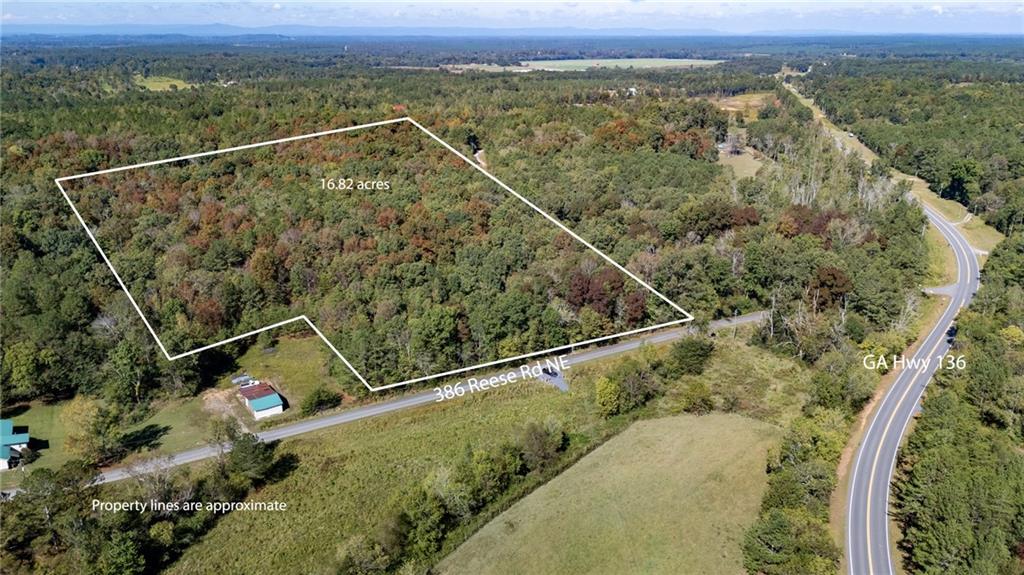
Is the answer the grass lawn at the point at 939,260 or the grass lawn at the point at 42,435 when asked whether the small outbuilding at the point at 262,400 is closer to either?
the grass lawn at the point at 42,435

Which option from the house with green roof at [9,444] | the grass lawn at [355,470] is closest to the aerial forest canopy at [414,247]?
the grass lawn at [355,470]

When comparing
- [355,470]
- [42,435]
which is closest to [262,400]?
[355,470]

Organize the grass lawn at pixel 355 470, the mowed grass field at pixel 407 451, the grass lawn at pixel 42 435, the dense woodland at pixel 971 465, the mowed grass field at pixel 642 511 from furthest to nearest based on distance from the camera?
the grass lawn at pixel 42 435 → the mowed grass field at pixel 407 451 → the grass lawn at pixel 355 470 → the mowed grass field at pixel 642 511 → the dense woodland at pixel 971 465

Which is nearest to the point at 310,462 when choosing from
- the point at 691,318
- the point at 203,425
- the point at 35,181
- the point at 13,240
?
the point at 203,425

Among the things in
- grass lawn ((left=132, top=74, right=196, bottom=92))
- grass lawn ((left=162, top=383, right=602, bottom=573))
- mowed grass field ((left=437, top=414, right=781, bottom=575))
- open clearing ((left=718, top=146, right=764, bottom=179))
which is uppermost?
grass lawn ((left=132, top=74, right=196, bottom=92))

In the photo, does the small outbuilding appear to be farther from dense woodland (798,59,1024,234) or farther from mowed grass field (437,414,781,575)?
dense woodland (798,59,1024,234)

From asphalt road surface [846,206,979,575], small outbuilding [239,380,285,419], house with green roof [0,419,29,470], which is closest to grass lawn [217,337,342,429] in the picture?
small outbuilding [239,380,285,419]

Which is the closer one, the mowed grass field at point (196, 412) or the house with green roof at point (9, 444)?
the house with green roof at point (9, 444)
